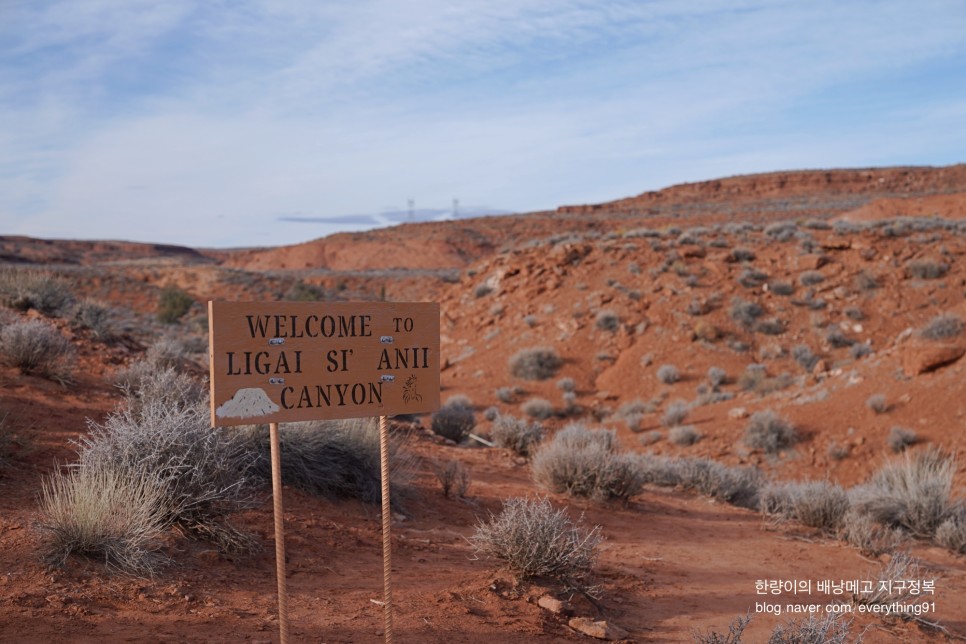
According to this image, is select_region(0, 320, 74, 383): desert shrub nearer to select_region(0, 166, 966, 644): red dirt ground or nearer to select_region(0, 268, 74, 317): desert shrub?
select_region(0, 166, 966, 644): red dirt ground

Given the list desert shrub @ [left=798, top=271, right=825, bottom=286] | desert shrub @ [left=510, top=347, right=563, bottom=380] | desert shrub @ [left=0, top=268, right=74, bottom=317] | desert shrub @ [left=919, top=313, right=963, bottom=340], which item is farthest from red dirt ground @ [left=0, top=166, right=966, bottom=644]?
desert shrub @ [left=0, top=268, right=74, bottom=317]

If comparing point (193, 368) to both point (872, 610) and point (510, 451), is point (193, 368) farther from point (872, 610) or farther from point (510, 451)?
point (872, 610)

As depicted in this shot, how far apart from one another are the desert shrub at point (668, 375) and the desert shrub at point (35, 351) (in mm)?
13393

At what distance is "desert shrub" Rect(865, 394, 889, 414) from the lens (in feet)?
44.0

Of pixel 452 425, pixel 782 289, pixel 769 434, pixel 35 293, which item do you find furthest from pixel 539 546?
pixel 782 289

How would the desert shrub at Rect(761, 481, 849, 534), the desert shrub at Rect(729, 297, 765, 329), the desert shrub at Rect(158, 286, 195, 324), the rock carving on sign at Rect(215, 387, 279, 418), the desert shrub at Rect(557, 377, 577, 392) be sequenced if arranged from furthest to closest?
1. the desert shrub at Rect(158, 286, 195, 324)
2. the desert shrub at Rect(729, 297, 765, 329)
3. the desert shrub at Rect(557, 377, 577, 392)
4. the desert shrub at Rect(761, 481, 849, 534)
5. the rock carving on sign at Rect(215, 387, 279, 418)

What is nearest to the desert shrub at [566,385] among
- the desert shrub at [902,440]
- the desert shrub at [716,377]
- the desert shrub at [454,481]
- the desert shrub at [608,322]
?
the desert shrub at [608,322]

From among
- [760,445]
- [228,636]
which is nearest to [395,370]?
[228,636]

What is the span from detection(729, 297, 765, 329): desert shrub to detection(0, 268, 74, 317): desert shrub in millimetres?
15738

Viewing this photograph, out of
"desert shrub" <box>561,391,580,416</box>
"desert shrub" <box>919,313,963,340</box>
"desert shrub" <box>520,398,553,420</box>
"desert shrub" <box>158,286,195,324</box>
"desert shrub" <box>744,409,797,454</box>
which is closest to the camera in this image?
"desert shrub" <box>744,409,797,454</box>

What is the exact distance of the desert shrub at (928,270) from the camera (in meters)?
21.0

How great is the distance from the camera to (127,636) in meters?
3.96

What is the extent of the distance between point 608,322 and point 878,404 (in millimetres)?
8972

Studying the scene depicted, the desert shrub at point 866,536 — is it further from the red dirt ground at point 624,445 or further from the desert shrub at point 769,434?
the desert shrub at point 769,434
